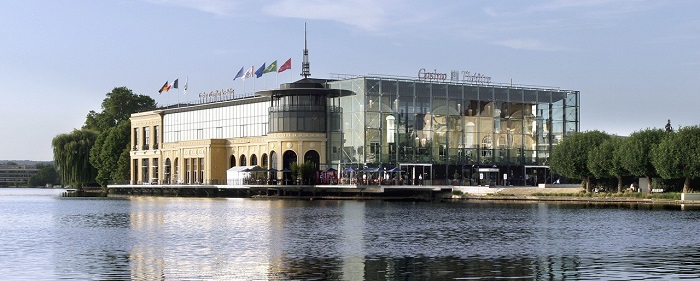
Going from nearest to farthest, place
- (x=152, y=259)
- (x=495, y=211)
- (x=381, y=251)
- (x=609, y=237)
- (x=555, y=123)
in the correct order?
(x=152, y=259) < (x=381, y=251) < (x=609, y=237) < (x=495, y=211) < (x=555, y=123)

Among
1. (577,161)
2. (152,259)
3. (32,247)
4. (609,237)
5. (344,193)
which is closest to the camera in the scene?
(152,259)

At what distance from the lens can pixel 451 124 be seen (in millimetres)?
152500

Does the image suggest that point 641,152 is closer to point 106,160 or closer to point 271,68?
point 271,68

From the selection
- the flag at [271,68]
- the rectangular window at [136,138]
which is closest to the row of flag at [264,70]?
the flag at [271,68]

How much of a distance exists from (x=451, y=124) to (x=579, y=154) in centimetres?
2722

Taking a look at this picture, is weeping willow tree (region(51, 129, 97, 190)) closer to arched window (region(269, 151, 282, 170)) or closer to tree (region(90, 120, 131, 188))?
tree (region(90, 120, 131, 188))

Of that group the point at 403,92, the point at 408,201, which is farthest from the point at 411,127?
the point at 408,201

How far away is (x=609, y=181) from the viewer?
12975cm

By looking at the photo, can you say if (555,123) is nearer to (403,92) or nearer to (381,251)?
(403,92)

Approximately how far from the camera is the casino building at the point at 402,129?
5822 inches

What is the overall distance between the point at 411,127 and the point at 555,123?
25.9 meters

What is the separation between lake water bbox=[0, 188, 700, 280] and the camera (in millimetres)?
43344

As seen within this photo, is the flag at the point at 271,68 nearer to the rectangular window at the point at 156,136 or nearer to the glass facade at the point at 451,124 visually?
the glass facade at the point at 451,124

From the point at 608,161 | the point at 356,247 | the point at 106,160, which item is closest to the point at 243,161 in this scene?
the point at 106,160
